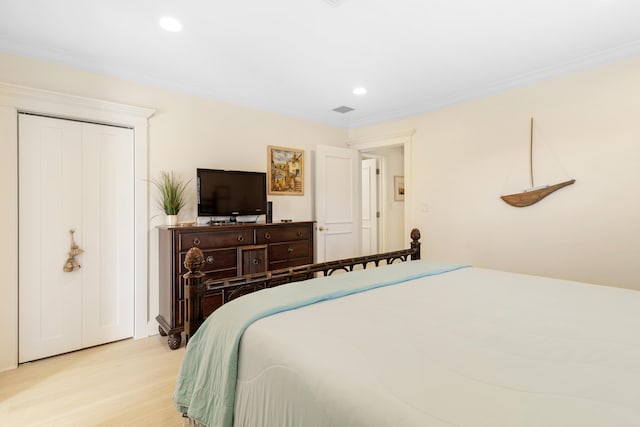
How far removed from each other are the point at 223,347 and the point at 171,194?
2.12 metres

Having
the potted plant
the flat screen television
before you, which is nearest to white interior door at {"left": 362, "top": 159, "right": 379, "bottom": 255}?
the flat screen television

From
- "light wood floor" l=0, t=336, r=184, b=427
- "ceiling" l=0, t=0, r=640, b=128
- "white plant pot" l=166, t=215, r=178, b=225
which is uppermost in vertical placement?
"ceiling" l=0, t=0, r=640, b=128

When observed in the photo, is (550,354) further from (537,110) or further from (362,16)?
(537,110)

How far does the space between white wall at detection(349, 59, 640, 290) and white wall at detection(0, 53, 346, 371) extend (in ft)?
5.40

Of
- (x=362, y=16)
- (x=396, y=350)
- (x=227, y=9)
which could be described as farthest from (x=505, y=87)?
(x=396, y=350)

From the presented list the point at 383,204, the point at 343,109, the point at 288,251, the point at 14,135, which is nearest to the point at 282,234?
the point at 288,251

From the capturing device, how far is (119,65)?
278cm

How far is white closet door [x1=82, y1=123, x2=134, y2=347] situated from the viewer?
2766 millimetres

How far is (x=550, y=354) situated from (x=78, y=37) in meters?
3.36

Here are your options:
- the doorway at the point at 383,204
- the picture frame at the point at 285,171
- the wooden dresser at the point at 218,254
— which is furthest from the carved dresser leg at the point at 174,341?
the doorway at the point at 383,204

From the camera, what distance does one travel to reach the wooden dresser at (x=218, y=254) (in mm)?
2750

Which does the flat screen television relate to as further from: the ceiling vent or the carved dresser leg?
the ceiling vent

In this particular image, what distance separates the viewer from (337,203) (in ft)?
14.5

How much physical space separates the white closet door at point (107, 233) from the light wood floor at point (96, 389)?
0.83 feet
